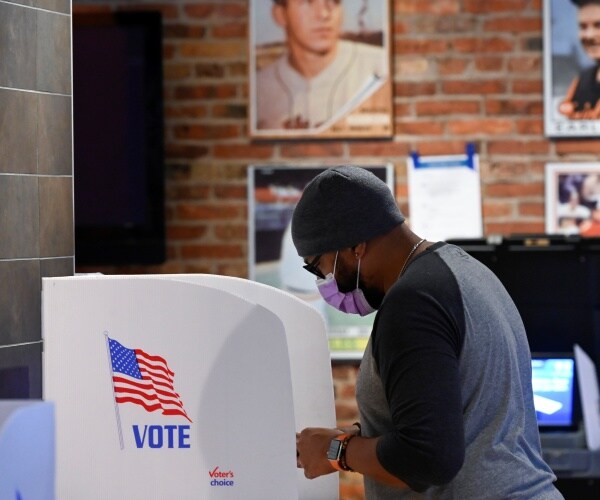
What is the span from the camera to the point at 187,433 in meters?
1.71

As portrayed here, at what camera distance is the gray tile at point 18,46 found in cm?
203

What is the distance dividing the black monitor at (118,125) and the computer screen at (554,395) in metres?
1.50

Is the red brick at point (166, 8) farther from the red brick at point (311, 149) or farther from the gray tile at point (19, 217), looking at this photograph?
the gray tile at point (19, 217)

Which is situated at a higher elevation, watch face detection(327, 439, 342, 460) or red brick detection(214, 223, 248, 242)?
red brick detection(214, 223, 248, 242)

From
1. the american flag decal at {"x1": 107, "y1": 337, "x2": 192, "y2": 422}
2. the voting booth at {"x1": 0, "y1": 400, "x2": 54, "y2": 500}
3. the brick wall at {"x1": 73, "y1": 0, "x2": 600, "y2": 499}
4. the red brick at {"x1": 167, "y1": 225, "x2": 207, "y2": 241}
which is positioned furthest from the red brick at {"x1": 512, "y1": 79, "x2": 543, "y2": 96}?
the voting booth at {"x1": 0, "y1": 400, "x2": 54, "y2": 500}

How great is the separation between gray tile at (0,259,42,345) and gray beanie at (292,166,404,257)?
1.98ft

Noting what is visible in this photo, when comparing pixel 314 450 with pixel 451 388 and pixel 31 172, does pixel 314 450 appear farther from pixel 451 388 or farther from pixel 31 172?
pixel 31 172

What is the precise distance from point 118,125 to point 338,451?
2.29 metres

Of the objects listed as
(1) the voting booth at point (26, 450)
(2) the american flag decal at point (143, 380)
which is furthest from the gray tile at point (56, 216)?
(1) the voting booth at point (26, 450)

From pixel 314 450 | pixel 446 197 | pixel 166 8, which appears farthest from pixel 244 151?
pixel 314 450

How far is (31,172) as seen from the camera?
2068 millimetres

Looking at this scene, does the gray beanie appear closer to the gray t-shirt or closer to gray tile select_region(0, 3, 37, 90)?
the gray t-shirt

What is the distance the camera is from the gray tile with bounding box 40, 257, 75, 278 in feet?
6.95

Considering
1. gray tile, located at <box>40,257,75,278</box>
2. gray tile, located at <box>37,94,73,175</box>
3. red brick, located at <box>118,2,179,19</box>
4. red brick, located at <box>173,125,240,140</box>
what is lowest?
gray tile, located at <box>40,257,75,278</box>
